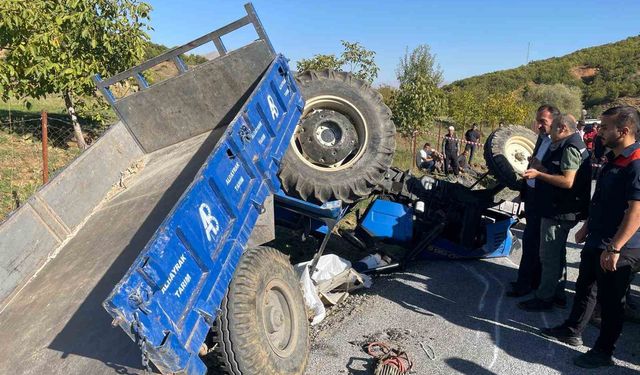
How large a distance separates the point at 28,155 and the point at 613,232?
9.30 m

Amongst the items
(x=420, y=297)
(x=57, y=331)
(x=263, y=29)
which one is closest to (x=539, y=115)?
(x=420, y=297)

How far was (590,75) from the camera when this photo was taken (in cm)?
5038

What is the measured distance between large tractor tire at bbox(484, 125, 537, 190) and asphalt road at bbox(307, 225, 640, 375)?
114 centimetres

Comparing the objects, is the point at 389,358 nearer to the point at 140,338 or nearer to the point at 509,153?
the point at 140,338

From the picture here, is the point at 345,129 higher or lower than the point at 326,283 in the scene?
higher

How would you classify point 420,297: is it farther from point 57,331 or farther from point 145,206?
point 57,331

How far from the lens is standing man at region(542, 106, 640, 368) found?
3.24 m

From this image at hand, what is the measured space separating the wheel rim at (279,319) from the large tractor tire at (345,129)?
197cm

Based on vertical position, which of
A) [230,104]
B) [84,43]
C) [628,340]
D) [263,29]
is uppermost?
[84,43]

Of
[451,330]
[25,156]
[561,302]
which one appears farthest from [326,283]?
[25,156]

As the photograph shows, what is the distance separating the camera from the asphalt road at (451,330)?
3604 millimetres

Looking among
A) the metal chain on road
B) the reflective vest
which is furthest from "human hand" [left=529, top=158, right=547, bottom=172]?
the metal chain on road

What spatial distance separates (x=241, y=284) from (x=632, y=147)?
2865mm

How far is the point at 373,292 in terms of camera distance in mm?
5035
